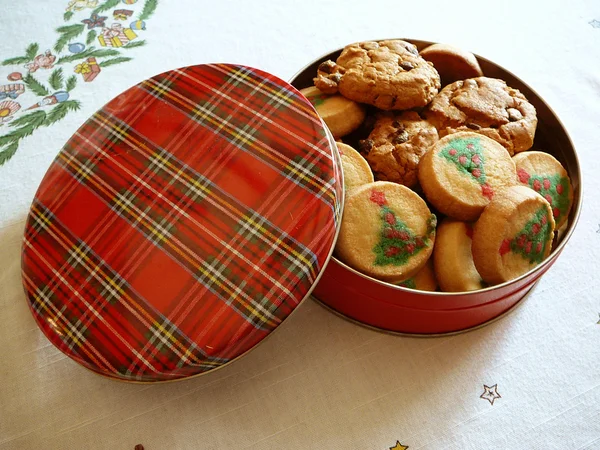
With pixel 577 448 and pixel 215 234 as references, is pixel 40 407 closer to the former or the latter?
pixel 215 234

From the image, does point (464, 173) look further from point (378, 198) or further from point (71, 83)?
point (71, 83)

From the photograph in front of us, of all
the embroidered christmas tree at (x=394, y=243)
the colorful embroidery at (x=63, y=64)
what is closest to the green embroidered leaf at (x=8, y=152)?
the colorful embroidery at (x=63, y=64)

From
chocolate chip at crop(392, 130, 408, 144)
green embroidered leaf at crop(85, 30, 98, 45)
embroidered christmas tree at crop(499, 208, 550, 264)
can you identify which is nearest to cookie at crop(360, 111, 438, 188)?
chocolate chip at crop(392, 130, 408, 144)

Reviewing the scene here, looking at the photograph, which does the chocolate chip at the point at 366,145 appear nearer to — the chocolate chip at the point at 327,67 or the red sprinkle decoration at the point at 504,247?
the chocolate chip at the point at 327,67

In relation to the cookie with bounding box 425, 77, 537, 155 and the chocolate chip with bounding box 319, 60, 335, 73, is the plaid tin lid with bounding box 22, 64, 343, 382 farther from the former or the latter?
the cookie with bounding box 425, 77, 537, 155

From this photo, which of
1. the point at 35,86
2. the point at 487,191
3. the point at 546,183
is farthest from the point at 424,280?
the point at 35,86


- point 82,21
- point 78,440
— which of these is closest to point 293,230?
point 78,440

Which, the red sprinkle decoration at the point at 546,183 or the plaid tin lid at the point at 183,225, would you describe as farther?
the red sprinkle decoration at the point at 546,183
